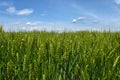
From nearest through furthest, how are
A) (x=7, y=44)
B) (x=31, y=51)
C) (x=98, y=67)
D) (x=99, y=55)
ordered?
(x=98, y=67), (x=99, y=55), (x=31, y=51), (x=7, y=44)

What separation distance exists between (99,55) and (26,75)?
2.70 ft

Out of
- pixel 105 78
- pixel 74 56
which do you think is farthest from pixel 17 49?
pixel 105 78

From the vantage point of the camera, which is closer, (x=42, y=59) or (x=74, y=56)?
(x=42, y=59)

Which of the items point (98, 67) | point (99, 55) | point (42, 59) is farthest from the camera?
point (99, 55)

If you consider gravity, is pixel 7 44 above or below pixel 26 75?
above

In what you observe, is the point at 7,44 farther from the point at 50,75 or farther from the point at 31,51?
the point at 50,75

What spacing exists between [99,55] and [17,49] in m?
0.91

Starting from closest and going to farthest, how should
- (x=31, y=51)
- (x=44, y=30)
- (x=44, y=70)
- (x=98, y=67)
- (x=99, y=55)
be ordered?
(x=44, y=70), (x=98, y=67), (x=99, y=55), (x=31, y=51), (x=44, y=30)

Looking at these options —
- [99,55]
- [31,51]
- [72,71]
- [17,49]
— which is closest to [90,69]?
[72,71]

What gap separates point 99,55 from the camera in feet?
8.71

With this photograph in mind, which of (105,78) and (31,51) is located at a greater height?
(31,51)

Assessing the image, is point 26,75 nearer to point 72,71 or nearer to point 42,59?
point 42,59

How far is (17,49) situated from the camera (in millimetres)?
2938

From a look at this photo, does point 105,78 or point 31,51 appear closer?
point 105,78
